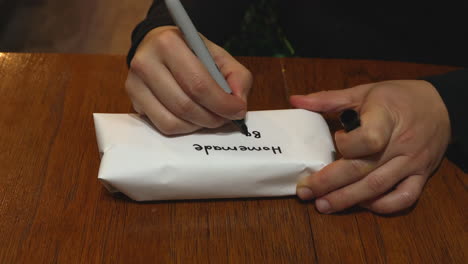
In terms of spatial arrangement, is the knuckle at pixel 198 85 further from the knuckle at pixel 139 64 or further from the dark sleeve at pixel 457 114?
the dark sleeve at pixel 457 114

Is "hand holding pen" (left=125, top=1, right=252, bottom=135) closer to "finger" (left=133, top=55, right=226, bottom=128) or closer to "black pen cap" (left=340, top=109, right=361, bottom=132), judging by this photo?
"finger" (left=133, top=55, right=226, bottom=128)

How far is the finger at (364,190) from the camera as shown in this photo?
19.4 inches

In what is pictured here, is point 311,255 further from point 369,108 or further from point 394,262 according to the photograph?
point 369,108

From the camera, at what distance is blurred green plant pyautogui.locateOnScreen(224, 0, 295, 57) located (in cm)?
108

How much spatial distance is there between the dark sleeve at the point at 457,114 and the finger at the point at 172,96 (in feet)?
1.10

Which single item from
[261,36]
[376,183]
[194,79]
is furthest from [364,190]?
[261,36]

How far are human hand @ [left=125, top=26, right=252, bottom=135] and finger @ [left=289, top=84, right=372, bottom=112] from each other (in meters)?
0.10

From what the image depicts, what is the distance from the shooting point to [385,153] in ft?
1.66

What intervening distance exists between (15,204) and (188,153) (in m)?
0.21

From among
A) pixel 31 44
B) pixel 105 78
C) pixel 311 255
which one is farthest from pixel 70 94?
pixel 31 44

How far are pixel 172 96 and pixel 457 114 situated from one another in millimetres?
401

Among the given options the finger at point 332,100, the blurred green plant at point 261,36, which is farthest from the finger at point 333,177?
the blurred green plant at point 261,36

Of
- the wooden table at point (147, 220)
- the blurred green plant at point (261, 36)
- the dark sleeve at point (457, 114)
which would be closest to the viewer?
the wooden table at point (147, 220)

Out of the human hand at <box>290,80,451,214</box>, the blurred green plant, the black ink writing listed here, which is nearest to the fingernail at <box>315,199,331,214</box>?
the human hand at <box>290,80,451,214</box>
